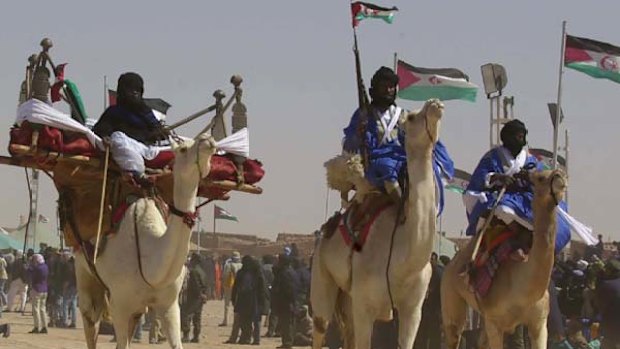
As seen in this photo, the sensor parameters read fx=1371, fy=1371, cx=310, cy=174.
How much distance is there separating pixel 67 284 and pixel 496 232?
23306 mm

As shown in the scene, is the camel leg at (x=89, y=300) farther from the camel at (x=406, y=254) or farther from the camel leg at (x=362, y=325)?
the camel leg at (x=362, y=325)

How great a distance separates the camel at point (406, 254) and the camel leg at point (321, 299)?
27.4 inches

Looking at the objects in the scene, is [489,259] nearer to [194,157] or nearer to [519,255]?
[519,255]

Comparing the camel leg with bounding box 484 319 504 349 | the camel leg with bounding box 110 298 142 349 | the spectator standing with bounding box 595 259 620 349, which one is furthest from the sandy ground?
the camel leg with bounding box 484 319 504 349

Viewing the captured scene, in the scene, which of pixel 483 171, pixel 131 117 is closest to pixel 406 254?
pixel 483 171

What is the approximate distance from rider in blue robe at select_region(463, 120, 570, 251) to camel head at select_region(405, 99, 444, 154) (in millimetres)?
1974

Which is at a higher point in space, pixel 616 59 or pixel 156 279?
pixel 616 59

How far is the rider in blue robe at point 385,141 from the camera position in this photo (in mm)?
12031

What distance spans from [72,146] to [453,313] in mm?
4304

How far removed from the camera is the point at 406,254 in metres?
11.5

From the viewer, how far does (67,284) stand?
1382 inches

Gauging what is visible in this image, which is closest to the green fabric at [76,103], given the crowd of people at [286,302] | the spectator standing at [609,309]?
the crowd of people at [286,302]

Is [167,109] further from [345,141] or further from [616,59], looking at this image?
[616,59]

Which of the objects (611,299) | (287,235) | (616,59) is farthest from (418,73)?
(287,235)
